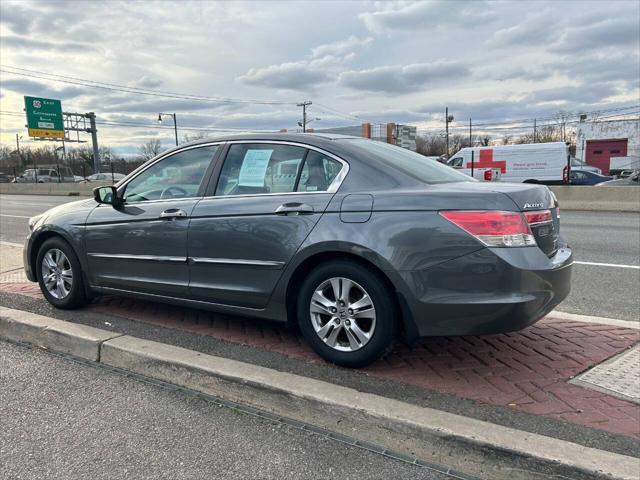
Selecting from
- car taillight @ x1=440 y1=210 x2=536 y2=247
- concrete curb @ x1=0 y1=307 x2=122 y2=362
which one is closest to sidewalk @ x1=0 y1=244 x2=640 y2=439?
concrete curb @ x1=0 y1=307 x2=122 y2=362

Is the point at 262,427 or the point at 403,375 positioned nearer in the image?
the point at 262,427

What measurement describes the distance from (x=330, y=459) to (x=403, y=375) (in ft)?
2.97

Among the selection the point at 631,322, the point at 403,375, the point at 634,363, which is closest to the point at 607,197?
the point at 631,322

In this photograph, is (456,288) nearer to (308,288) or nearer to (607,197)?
(308,288)

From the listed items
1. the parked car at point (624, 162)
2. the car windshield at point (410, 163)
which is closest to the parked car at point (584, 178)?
the parked car at point (624, 162)

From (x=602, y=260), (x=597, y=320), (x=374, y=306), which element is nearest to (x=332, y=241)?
(x=374, y=306)

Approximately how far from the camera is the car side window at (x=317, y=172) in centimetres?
359

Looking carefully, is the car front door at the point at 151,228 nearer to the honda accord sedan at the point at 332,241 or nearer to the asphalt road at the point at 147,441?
the honda accord sedan at the point at 332,241

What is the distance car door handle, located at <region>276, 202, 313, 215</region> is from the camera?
3.51m

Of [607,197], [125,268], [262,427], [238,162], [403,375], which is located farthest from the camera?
[607,197]

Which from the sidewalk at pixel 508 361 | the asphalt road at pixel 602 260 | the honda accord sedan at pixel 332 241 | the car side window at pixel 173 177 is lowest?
the asphalt road at pixel 602 260

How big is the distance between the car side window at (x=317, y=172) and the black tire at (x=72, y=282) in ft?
7.97

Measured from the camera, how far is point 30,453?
2.75 m

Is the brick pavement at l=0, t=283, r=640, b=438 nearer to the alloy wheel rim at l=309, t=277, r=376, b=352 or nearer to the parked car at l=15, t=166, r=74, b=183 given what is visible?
the alloy wheel rim at l=309, t=277, r=376, b=352
